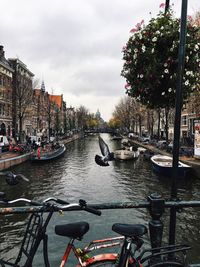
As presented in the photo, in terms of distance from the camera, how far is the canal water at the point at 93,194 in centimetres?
1139

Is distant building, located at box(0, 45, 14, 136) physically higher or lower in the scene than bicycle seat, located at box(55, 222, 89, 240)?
higher

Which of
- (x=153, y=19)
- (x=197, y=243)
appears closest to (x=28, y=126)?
(x=197, y=243)

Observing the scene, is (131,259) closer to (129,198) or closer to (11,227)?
(11,227)

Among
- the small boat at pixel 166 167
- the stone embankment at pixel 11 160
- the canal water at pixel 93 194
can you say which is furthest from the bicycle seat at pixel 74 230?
the stone embankment at pixel 11 160

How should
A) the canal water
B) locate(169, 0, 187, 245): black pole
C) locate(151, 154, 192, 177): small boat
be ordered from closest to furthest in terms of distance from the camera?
1. locate(169, 0, 187, 245): black pole
2. the canal water
3. locate(151, 154, 192, 177): small boat

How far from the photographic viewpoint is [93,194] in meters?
19.5

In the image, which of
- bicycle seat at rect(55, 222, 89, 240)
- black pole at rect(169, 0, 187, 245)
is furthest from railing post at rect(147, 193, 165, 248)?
bicycle seat at rect(55, 222, 89, 240)

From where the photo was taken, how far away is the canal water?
11391 millimetres

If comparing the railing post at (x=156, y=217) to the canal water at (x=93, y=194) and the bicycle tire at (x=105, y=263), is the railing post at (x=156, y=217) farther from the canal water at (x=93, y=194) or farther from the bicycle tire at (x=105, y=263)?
the canal water at (x=93, y=194)

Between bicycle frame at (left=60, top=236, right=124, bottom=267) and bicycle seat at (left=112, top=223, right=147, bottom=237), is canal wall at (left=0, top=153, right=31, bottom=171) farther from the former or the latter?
bicycle seat at (left=112, top=223, right=147, bottom=237)

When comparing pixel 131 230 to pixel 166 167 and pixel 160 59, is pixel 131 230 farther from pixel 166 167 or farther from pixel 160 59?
pixel 166 167

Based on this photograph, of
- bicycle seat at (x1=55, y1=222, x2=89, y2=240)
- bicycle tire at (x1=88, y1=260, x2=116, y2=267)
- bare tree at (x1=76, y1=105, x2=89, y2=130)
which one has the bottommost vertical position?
bicycle tire at (x1=88, y1=260, x2=116, y2=267)

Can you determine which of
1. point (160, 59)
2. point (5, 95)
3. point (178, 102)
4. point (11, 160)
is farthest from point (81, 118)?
point (178, 102)

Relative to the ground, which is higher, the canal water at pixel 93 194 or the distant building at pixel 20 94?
the distant building at pixel 20 94
